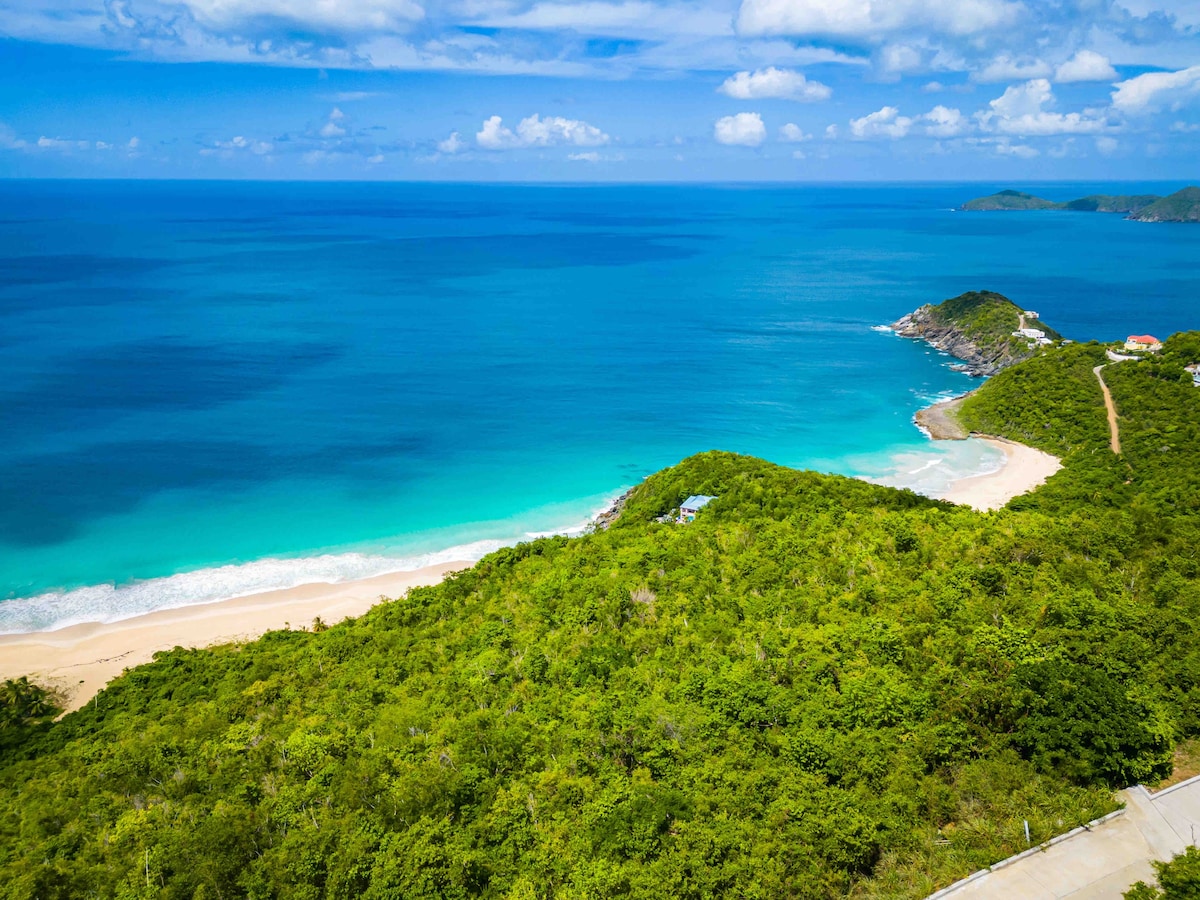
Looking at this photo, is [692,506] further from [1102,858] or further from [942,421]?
[942,421]

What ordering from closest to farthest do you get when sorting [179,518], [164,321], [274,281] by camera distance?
[179,518] < [164,321] < [274,281]

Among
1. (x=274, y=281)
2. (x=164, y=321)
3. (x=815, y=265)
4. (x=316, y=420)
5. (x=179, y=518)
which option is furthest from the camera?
(x=815, y=265)

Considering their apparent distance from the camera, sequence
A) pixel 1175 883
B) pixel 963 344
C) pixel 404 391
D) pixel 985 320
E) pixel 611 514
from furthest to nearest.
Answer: pixel 963 344 → pixel 985 320 → pixel 404 391 → pixel 611 514 → pixel 1175 883

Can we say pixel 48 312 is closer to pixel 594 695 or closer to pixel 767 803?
pixel 594 695

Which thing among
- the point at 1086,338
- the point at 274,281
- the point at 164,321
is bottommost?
the point at 1086,338

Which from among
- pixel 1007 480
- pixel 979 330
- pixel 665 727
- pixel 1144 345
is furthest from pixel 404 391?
pixel 1144 345

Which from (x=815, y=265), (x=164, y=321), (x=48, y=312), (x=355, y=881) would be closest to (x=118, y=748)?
(x=355, y=881)
